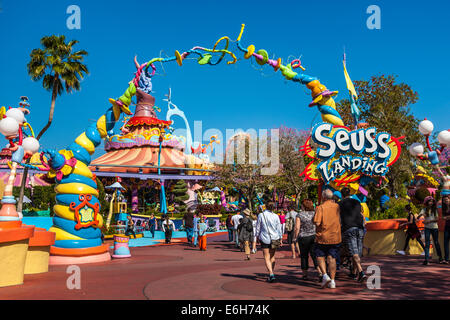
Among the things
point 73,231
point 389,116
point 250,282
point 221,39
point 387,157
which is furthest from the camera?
point 389,116

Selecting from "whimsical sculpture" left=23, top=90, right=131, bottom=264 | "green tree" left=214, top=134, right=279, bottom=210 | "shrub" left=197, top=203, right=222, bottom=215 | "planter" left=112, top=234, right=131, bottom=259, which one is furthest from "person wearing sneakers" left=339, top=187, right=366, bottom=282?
"shrub" left=197, top=203, right=222, bottom=215

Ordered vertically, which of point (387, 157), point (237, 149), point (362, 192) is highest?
point (237, 149)

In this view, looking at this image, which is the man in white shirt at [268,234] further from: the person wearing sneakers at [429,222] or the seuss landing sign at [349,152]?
the seuss landing sign at [349,152]

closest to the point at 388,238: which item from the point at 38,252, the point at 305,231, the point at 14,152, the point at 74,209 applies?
the point at 305,231

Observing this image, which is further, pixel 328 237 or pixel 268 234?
pixel 268 234

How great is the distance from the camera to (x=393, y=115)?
26.1 meters

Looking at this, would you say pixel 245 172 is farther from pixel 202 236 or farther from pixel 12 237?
pixel 12 237

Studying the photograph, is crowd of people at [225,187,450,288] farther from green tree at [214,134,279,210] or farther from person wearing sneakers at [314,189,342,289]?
green tree at [214,134,279,210]

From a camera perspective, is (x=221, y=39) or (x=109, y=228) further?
(x=109, y=228)

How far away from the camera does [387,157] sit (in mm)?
13797

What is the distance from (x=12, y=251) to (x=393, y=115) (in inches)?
954
